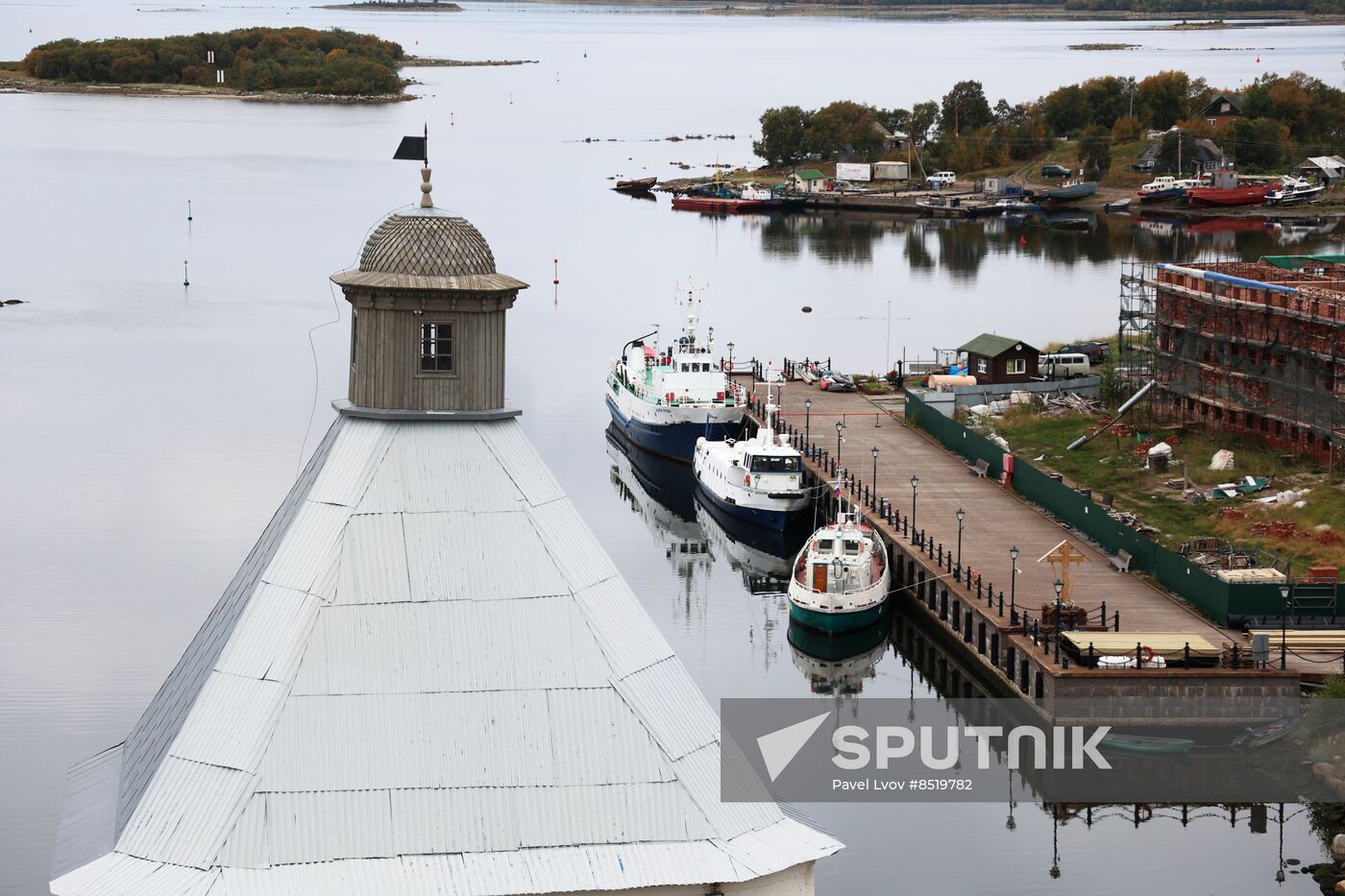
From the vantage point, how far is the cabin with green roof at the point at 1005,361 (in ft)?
238

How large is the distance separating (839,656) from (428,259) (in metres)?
27.4

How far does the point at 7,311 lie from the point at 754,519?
51.9 meters

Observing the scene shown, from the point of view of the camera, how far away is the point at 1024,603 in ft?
→ 144

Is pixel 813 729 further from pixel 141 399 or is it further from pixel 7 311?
pixel 7 311

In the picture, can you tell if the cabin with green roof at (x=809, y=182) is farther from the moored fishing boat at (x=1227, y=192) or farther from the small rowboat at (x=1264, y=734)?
the small rowboat at (x=1264, y=734)

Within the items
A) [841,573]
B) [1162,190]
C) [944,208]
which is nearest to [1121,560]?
[841,573]

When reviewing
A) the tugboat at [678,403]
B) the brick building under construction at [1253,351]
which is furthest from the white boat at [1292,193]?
the tugboat at [678,403]

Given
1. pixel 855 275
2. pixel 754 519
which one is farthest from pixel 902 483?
pixel 855 275

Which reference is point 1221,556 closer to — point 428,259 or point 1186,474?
point 1186,474

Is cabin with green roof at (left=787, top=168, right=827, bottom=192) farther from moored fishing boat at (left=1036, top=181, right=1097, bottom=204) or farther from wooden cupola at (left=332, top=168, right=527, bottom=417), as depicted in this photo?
wooden cupola at (left=332, top=168, right=527, bottom=417)

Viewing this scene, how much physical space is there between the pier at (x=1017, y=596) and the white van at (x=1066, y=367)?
1081 cm

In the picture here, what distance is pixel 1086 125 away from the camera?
17488 centimetres

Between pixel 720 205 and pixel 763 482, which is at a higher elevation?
pixel 720 205

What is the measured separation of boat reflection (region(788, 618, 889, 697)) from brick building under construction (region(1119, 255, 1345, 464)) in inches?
581
